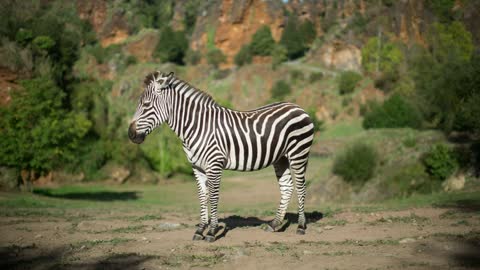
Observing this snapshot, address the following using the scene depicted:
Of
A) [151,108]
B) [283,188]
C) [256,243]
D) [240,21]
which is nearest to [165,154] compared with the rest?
[283,188]

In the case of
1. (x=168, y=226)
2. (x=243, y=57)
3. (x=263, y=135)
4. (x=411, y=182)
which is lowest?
(x=411, y=182)

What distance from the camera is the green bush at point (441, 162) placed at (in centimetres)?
1805

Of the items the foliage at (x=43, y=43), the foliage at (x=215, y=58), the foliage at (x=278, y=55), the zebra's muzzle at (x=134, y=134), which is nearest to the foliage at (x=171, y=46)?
the foliage at (x=215, y=58)

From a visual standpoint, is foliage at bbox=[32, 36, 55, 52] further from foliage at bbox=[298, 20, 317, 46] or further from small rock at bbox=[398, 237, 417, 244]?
foliage at bbox=[298, 20, 317, 46]

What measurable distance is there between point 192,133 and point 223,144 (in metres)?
0.60

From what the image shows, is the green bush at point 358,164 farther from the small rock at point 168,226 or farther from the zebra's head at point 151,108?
the zebra's head at point 151,108

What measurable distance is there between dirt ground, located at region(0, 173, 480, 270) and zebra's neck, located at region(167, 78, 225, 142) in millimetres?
1976

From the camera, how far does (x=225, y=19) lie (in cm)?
10038

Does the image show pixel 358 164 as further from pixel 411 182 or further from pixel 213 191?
pixel 213 191

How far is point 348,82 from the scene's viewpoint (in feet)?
203

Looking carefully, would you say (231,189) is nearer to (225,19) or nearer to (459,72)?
(459,72)

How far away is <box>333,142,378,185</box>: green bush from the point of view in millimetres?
19922

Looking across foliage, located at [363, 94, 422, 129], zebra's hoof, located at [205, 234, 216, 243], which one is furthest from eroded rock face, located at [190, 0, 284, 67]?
zebra's hoof, located at [205, 234, 216, 243]

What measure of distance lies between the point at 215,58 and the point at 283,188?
3380 inches
